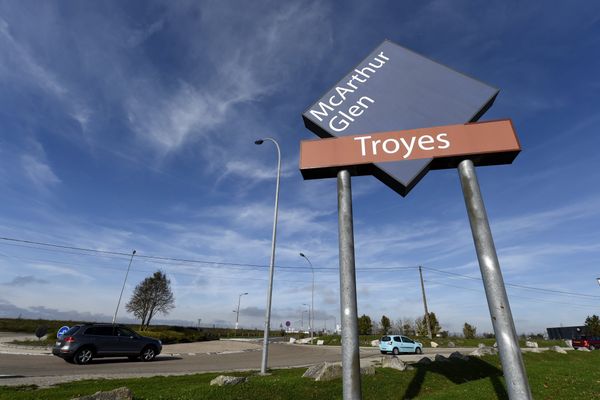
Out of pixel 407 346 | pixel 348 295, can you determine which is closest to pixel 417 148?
pixel 348 295

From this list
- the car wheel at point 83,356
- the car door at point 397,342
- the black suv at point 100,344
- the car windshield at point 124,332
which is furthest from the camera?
the car door at point 397,342

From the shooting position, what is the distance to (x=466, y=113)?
494 centimetres

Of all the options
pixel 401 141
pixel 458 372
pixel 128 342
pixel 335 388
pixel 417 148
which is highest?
pixel 401 141

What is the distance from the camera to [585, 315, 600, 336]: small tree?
5081cm

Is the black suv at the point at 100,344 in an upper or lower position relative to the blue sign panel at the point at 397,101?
lower

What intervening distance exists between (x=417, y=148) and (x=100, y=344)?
1637cm

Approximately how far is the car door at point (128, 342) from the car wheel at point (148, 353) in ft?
1.18

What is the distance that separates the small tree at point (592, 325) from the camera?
50812 mm

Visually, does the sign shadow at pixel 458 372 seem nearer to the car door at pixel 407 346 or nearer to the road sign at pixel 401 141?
the road sign at pixel 401 141

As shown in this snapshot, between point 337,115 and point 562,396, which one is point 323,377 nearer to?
point 562,396

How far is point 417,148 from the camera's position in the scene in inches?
186

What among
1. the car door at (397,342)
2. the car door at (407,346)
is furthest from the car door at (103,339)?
the car door at (407,346)

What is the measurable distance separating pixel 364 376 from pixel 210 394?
5317mm

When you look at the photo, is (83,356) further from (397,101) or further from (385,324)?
(385,324)
